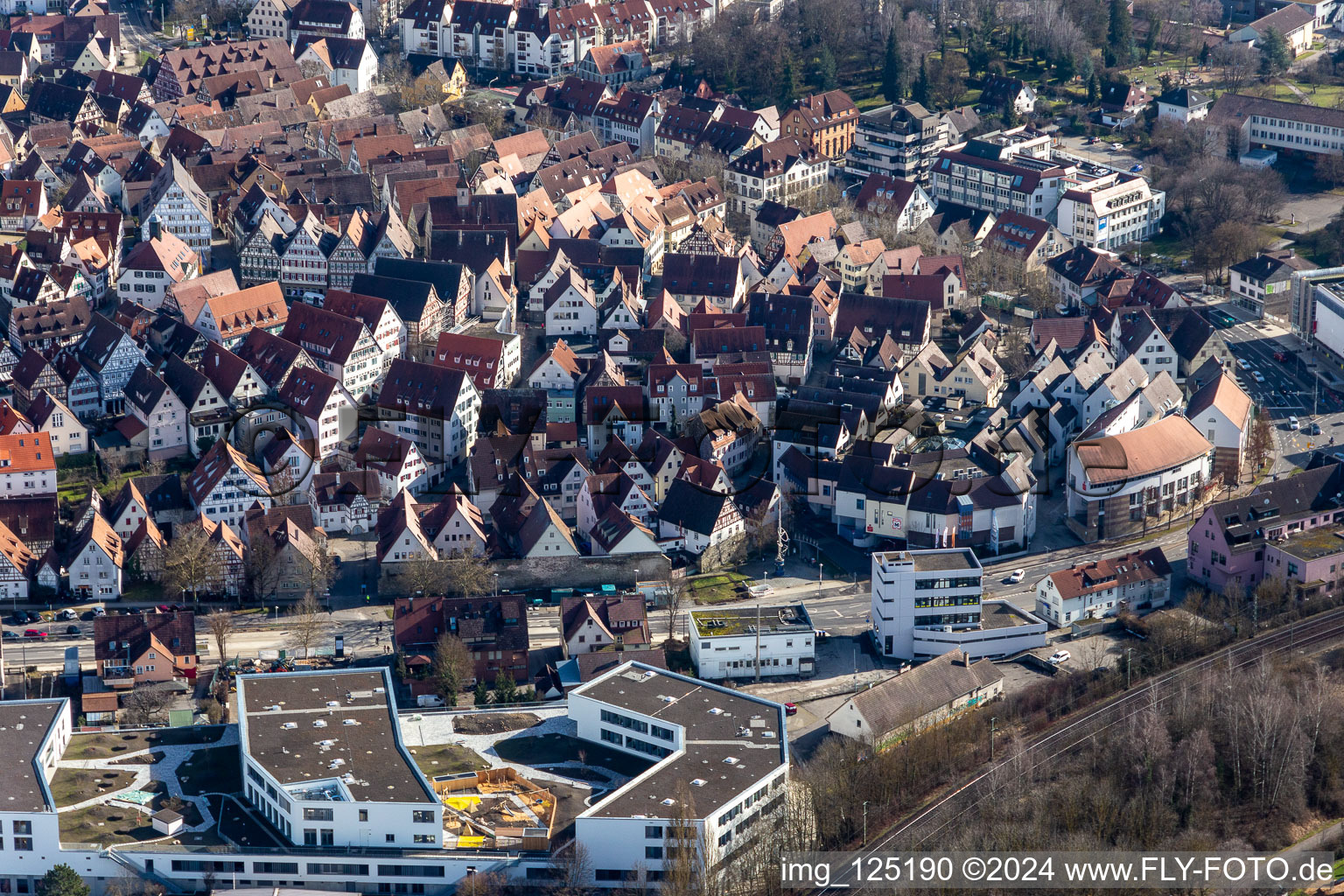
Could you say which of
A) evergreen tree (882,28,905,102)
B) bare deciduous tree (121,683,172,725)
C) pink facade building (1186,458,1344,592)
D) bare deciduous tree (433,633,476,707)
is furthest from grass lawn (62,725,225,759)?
evergreen tree (882,28,905,102)

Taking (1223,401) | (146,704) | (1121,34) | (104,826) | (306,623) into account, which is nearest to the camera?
(104,826)

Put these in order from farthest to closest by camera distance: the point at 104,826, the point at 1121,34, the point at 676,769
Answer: the point at 1121,34, the point at 676,769, the point at 104,826

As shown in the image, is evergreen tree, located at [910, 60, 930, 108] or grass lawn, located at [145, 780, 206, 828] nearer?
grass lawn, located at [145, 780, 206, 828]

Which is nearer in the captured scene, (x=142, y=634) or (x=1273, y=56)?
(x=142, y=634)

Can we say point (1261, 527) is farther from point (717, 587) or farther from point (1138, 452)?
point (717, 587)

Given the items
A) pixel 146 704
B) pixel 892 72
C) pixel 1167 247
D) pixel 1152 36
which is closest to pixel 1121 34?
pixel 1152 36

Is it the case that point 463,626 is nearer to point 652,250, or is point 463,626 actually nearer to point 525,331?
point 525,331

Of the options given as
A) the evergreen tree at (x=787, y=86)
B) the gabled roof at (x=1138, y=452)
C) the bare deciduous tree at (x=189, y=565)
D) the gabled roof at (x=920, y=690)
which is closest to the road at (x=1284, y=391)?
the gabled roof at (x=1138, y=452)

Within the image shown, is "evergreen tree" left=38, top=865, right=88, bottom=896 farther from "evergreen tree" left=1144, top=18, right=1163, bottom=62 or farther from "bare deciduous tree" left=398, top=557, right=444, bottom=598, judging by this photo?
"evergreen tree" left=1144, top=18, right=1163, bottom=62
